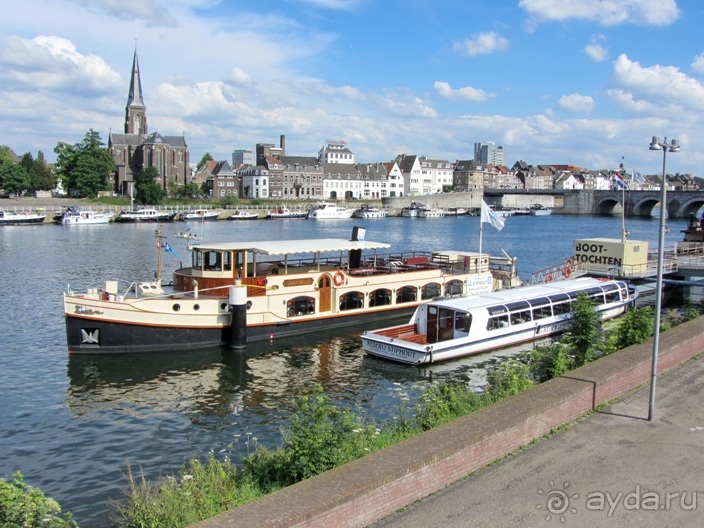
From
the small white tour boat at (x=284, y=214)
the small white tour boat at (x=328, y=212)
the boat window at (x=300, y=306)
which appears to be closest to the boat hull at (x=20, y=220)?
the small white tour boat at (x=284, y=214)

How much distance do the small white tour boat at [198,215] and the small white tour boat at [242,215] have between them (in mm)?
3422

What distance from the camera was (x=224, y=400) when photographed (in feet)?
79.1

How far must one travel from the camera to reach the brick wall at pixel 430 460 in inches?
364

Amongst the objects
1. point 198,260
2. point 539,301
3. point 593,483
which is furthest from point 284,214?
point 593,483

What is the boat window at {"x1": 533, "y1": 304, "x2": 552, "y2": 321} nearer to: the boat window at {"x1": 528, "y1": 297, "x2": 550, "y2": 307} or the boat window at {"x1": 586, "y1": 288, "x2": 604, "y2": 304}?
the boat window at {"x1": 528, "y1": 297, "x2": 550, "y2": 307}

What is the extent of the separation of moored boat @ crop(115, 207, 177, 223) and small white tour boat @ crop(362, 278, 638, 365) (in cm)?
10840

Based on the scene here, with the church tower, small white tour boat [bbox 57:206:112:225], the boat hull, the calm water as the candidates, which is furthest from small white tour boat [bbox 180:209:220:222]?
the calm water

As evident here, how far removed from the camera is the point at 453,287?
135 feet

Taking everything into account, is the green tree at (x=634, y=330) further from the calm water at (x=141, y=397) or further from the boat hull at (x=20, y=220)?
the boat hull at (x=20, y=220)

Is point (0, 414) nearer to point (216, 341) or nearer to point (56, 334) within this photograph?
point (216, 341)

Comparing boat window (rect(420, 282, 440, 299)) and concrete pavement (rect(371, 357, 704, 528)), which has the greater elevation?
concrete pavement (rect(371, 357, 704, 528))

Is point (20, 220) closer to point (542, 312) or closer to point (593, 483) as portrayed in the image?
point (542, 312)

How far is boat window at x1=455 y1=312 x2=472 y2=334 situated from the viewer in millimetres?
28955

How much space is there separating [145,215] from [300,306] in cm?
10570
